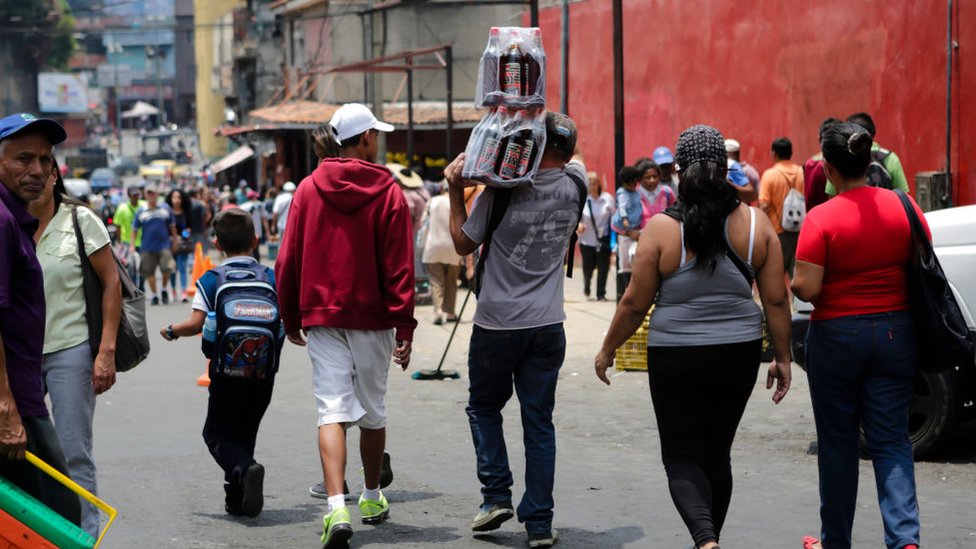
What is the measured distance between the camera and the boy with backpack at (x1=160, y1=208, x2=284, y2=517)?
7070 mm

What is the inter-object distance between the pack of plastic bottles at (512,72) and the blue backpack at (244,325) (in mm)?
1504

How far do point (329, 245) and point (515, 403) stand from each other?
455 cm

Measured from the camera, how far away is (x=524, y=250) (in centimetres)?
645

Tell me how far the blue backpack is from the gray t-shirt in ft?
3.98

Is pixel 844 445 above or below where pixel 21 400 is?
below

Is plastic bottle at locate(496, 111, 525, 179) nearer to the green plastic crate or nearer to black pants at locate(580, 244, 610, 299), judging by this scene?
the green plastic crate

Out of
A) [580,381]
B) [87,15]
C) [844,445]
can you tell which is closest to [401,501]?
[844,445]

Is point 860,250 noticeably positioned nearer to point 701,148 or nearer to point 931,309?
point 931,309

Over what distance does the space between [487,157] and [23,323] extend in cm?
241

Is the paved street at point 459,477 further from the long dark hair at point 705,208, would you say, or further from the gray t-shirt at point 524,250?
the long dark hair at point 705,208

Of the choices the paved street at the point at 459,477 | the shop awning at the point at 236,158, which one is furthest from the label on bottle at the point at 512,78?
the shop awning at the point at 236,158

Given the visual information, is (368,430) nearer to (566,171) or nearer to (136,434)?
(566,171)

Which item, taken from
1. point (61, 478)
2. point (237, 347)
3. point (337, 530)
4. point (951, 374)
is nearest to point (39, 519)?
point (61, 478)

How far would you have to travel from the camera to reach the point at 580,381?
1191cm
